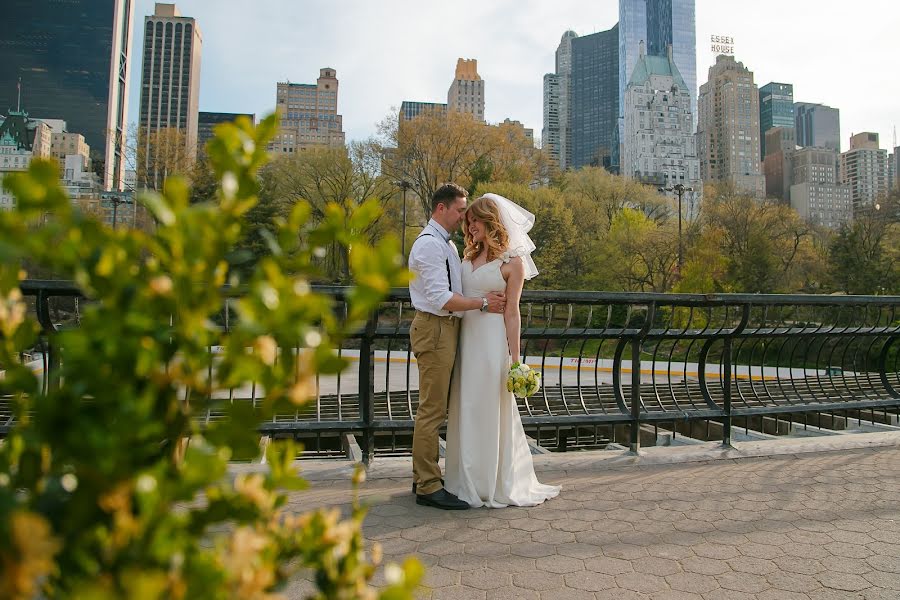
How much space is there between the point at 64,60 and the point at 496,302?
513ft

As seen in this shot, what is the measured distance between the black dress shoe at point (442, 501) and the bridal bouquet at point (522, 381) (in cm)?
81

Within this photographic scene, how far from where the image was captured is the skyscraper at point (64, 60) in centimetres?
12875

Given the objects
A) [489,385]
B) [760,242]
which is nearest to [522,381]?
[489,385]

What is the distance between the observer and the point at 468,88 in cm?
16200

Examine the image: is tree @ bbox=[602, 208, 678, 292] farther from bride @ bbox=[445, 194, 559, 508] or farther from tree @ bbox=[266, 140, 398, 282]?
bride @ bbox=[445, 194, 559, 508]

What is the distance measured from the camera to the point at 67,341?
676 millimetres

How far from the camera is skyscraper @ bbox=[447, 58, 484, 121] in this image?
161m

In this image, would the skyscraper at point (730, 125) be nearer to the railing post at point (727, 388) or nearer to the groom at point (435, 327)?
the railing post at point (727, 388)

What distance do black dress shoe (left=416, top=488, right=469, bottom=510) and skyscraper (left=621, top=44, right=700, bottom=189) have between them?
4750 inches

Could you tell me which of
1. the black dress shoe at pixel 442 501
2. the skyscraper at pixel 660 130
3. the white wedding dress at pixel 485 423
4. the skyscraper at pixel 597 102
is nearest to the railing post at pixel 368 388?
the white wedding dress at pixel 485 423

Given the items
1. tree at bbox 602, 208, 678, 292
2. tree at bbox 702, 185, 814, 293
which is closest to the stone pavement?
tree at bbox 602, 208, 678, 292

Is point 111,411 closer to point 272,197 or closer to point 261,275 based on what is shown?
point 261,275

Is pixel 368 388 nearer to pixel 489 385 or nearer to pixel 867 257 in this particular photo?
pixel 489 385

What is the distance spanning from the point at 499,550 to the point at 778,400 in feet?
16.1
